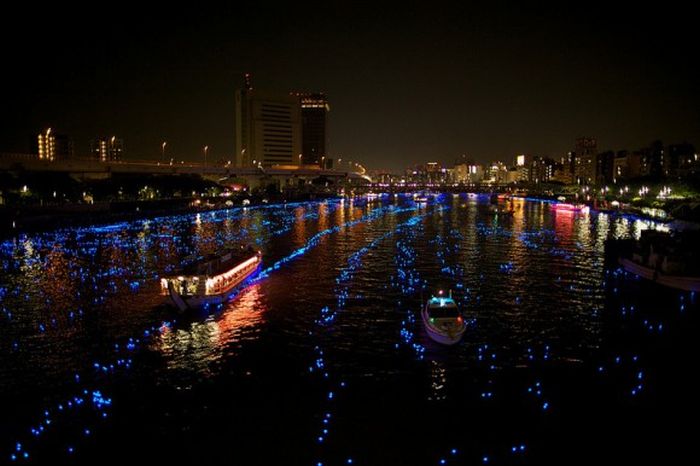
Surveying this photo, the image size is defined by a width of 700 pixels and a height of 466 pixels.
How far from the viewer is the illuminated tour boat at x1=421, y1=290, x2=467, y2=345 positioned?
2238 centimetres

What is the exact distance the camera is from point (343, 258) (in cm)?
4462

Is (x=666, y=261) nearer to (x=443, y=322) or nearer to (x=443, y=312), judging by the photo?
(x=443, y=312)

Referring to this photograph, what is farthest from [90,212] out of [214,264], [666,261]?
[666,261]

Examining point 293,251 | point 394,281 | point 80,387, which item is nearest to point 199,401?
point 80,387

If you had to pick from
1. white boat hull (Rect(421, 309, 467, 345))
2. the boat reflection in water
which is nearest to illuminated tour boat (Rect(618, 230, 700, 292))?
white boat hull (Rect(421, 309, 467, 345))

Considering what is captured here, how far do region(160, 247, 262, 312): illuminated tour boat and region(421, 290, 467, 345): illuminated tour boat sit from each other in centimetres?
1068

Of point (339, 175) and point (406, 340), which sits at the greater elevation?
point (339, 175)

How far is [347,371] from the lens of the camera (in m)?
20.3

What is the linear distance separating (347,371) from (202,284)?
10.8 m

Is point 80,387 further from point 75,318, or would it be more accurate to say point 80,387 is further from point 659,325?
point 659,325

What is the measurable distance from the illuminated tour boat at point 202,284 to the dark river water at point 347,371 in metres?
0.87

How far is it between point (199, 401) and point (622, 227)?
64996 millimetres

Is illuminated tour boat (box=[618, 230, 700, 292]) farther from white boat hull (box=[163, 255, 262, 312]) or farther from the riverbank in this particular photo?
the riverbank

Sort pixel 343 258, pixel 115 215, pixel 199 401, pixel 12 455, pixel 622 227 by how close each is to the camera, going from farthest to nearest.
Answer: pixel 115 215 → pixel 622 227 → pixel 343 258 → pixel 199 401 → pixel 12 455
